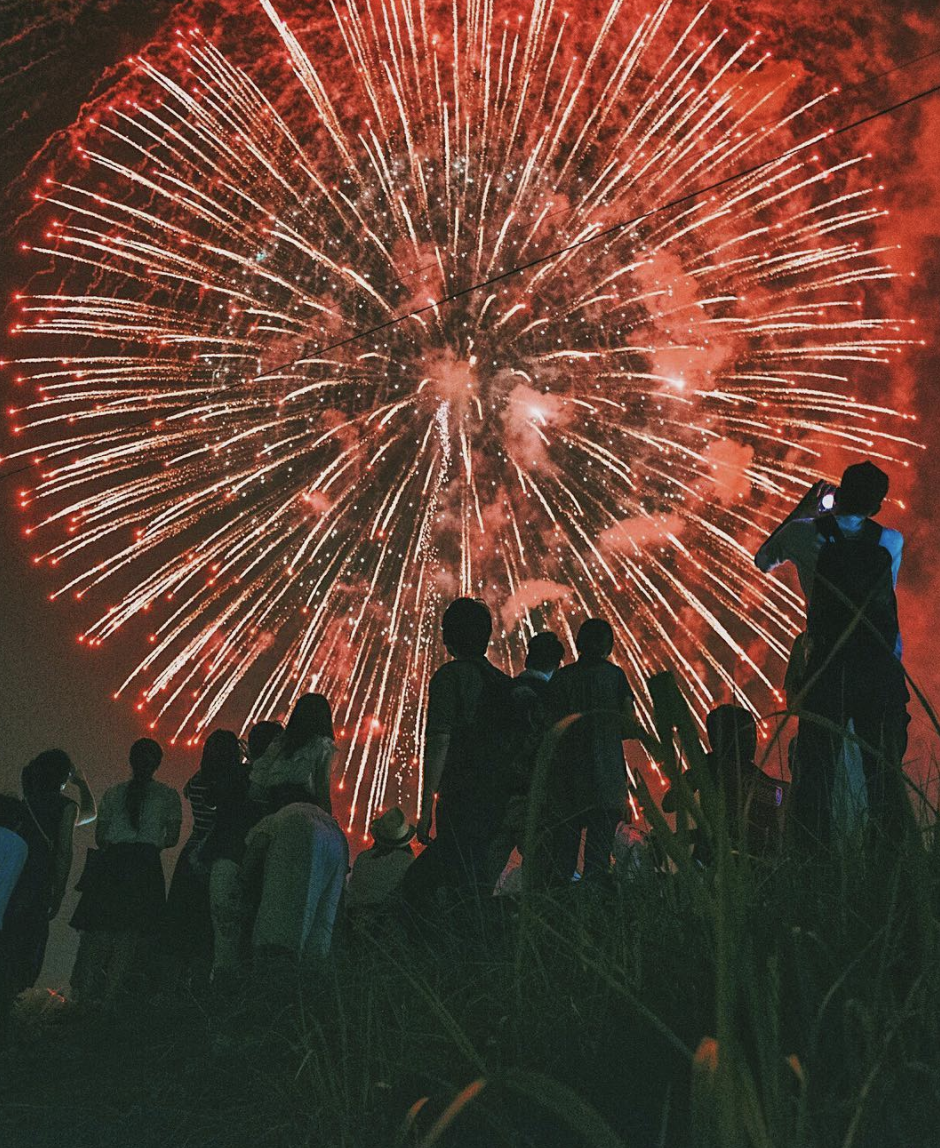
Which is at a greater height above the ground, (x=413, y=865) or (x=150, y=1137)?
(x=413, y=865)

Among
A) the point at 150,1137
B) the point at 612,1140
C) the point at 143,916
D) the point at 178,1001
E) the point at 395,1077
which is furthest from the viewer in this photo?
the point at 143,916

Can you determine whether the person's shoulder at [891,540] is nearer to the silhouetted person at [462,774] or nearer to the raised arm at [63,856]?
the silhouetted person at [462,774]

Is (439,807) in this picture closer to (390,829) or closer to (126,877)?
(390,829)

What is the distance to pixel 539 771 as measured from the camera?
5.63 feet

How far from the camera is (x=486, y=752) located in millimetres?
5777

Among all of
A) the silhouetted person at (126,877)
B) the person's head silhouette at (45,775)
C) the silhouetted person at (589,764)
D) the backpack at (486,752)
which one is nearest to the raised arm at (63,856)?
the person's head silhouette at (45,775)

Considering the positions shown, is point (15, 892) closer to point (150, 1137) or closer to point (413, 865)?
point (413, 865)

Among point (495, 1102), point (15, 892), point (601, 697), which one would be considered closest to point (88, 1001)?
point (15, 892)

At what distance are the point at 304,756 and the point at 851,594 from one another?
2.81 metres

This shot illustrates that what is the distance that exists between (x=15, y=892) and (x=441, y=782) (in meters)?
2.05

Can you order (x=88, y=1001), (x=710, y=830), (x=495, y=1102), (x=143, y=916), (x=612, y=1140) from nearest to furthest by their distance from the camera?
(x=612, y=1140)
(x=710, y=830)
(x=495, y=1102)
(x=88, y=1001)
(x=143, y=916)

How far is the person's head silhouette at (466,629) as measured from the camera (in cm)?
597

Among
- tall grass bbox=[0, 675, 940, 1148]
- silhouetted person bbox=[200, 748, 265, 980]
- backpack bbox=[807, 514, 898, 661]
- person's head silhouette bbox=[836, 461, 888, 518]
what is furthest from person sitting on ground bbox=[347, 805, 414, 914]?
person's head silhouette bbox=[836, 461, 888, 518]

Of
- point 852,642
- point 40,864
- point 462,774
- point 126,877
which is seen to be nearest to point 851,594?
point 852,642
